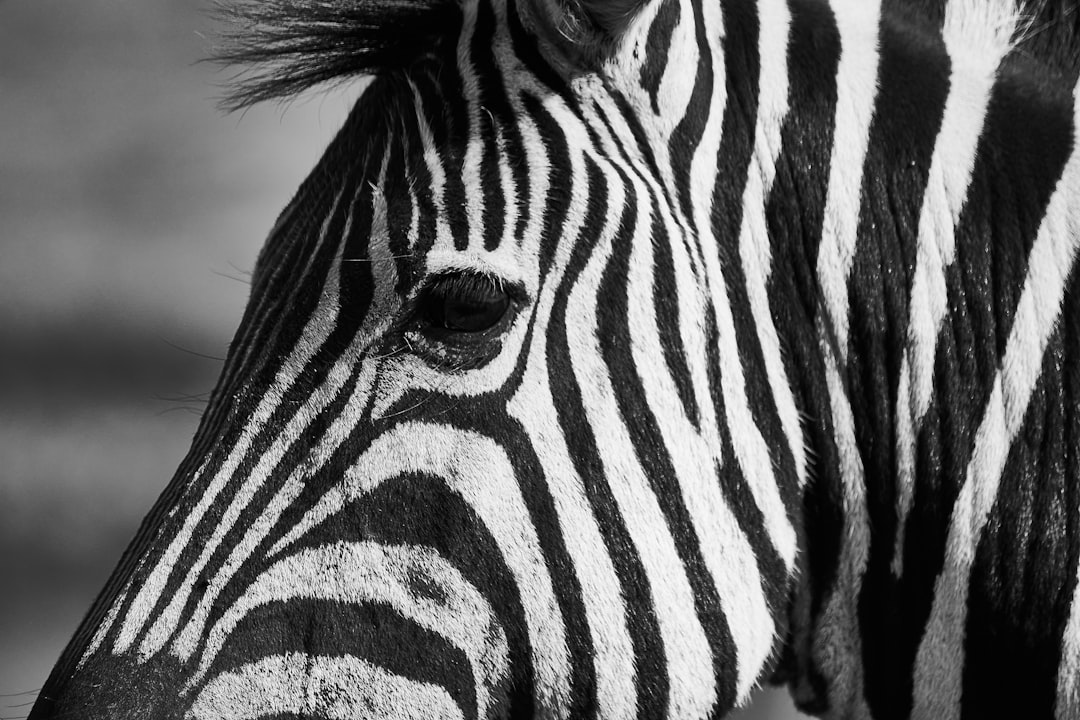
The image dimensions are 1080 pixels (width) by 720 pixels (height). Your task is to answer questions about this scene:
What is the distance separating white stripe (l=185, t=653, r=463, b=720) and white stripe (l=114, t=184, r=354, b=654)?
12cm

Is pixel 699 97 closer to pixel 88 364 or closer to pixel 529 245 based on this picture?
pixel 529 245

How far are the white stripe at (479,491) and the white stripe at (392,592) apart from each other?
54 mm

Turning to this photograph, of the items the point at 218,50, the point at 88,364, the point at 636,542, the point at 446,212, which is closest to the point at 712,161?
the point at 446,212

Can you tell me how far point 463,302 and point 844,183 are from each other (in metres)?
0.72

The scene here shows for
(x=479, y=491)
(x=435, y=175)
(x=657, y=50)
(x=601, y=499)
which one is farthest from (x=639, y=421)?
(x=657, y=50)

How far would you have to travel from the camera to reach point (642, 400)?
1.50m

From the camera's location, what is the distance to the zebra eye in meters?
1.45

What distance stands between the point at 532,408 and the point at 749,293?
0.45 metres

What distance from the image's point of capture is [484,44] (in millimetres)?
1627

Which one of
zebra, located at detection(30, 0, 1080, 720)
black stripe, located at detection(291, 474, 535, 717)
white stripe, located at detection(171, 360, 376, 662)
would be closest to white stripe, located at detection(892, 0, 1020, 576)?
zebra, located at detection(30, 0, 1080, 720)

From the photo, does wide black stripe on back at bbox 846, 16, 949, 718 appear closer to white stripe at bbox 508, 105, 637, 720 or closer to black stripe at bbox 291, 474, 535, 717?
white stripe at bbox 508, 105, 637, 720

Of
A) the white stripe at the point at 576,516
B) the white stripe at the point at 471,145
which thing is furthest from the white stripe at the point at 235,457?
the white stripe at the point at 576,516

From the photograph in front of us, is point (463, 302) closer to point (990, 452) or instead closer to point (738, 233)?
point (738, 233)

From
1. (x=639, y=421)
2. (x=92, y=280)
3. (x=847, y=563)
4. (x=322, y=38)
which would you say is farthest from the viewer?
(x=92, y=280)
